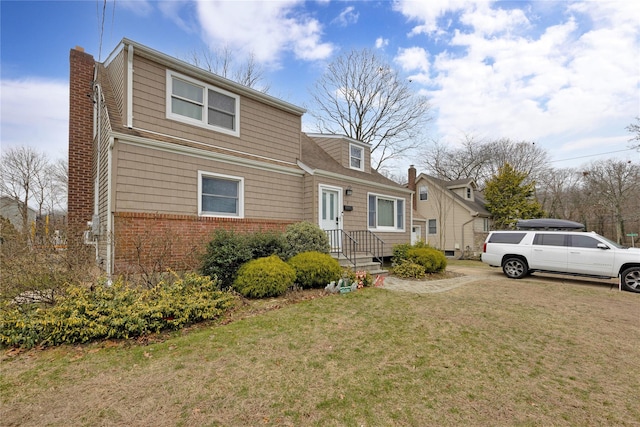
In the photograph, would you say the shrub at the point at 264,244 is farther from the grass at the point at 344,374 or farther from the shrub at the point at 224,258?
the grass at the point at 344,374

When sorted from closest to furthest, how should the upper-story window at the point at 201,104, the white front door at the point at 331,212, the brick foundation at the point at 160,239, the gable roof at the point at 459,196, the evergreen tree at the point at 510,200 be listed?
the brick foundation at the point at 160,239 < the upper-story window at the point at 201,104 < the white front door at the point at 331,212 < the evergreen tree at the point at 510,200 < the gable roof at the point at 459,196

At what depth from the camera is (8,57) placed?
6234 mm

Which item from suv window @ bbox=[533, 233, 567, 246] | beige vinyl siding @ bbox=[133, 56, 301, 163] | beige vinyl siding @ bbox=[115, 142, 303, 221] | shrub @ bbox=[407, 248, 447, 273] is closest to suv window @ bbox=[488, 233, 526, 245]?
suv window @ bbox=[533, 233, 567, 246]

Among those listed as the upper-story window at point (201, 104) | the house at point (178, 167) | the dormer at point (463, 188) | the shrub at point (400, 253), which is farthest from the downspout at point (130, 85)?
the dormer at point (463, 188)

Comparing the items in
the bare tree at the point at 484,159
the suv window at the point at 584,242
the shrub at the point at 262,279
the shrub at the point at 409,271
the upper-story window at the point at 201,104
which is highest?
the bare tree at the point at 484,159

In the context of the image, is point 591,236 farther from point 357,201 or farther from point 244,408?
point 244,408

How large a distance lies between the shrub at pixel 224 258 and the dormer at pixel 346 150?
7.34 meters

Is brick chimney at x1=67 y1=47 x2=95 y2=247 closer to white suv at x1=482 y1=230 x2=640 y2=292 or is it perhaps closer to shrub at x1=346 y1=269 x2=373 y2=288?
shrub at x1=346 y1=269 x2=373 y2=288

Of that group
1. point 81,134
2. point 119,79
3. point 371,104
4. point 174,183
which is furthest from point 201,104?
point 371,104

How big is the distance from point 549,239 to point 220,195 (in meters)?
10.3

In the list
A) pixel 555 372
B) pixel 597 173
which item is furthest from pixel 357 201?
pixel 597 173

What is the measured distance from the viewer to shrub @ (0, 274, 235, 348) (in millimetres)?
3875

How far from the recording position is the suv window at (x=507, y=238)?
10.4 m

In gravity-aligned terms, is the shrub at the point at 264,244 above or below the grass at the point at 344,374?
above
